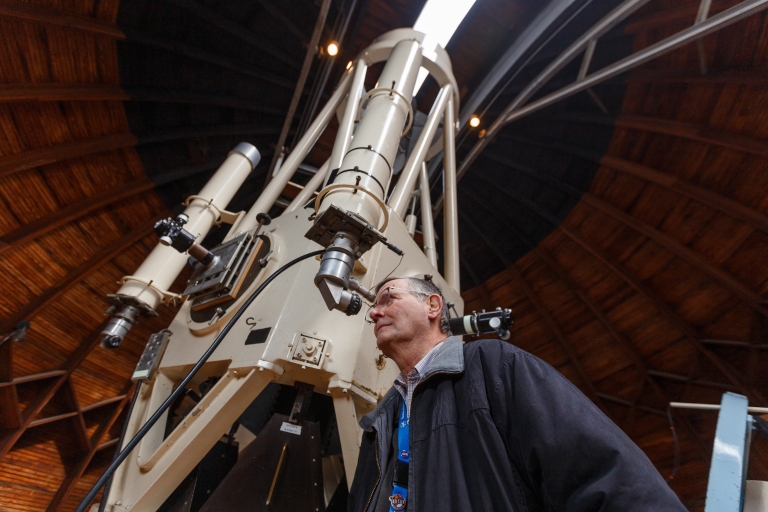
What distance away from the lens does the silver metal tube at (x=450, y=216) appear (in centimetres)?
361

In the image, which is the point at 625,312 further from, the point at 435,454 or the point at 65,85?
the point at 65,85

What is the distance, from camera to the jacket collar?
1.31 m

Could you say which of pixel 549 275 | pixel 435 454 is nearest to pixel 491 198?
pixel 549 275

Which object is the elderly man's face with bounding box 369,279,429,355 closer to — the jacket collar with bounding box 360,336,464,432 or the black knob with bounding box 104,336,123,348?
the jacket collar with bounding box 360,336,464,432

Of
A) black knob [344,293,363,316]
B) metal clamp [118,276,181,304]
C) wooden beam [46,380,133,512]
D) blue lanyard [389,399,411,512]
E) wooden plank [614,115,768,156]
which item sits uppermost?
wooden plank [614,115,768,156]

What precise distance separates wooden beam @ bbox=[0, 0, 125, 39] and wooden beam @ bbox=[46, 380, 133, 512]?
22.3ft

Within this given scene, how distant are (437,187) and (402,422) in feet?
22.7

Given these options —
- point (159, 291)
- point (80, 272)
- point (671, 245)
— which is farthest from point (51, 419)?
point (671, 245)

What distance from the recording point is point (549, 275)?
7461 millimetres

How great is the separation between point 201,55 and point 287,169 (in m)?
3.54

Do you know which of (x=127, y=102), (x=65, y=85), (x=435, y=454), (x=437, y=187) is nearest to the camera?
(x=435, y=454)

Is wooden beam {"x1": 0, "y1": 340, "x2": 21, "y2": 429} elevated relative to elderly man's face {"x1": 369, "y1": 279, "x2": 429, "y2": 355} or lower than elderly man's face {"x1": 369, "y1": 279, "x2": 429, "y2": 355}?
lower

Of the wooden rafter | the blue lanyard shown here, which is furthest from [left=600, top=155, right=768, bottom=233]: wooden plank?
the blue lanyard

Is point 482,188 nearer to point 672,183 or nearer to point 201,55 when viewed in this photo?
point 672,183
